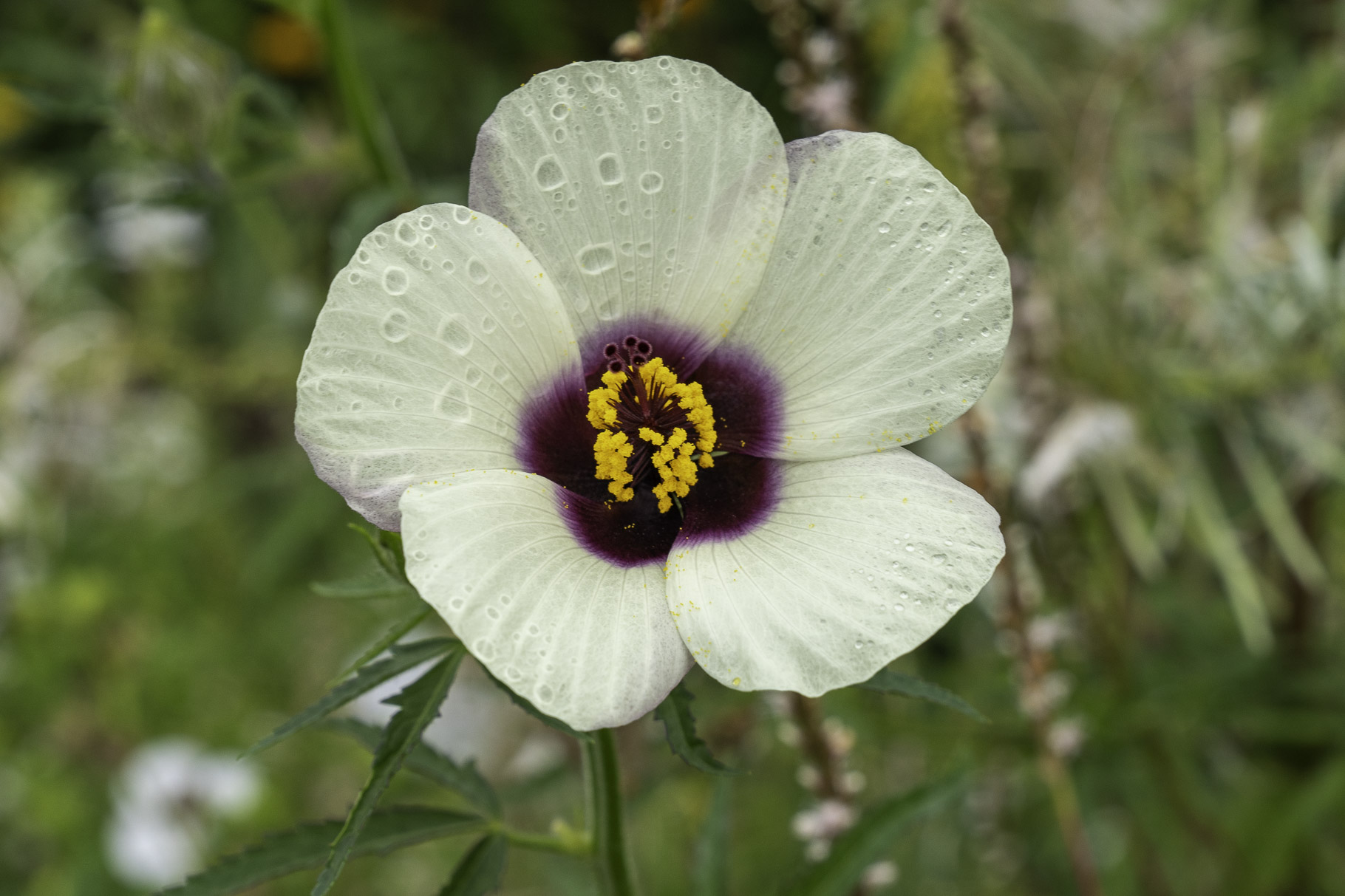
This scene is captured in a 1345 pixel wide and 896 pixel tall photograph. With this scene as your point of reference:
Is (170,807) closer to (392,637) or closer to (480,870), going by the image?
(480,870)

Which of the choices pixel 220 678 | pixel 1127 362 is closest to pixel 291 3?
pixel 1127 362

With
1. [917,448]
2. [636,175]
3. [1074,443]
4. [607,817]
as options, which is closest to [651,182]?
[636,175]

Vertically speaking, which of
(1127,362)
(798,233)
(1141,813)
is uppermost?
(798,233)

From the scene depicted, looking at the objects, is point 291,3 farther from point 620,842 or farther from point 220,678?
point 220,678

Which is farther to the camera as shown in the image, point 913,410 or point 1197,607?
point 1197,607

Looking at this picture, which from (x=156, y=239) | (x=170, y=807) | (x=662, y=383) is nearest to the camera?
(x=662, y=383)

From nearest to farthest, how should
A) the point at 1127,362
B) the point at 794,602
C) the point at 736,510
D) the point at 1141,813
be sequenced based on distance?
the point at 794,602 < the point at 736,510 < the point at 1141,813 < the point at 1127,362

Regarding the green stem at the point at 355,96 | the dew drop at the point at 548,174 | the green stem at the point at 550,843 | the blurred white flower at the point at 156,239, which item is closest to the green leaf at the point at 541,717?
the green stem at the point at 550,843
